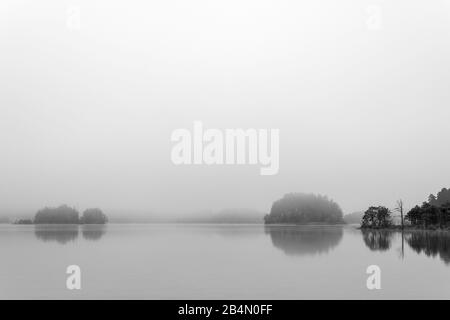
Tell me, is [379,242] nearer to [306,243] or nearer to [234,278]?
[306,243]

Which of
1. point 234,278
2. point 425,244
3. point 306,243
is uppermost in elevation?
point 234,278

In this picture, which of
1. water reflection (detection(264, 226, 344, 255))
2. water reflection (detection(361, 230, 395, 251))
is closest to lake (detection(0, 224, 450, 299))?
water reflection (detection(264, 226, 344, 255))

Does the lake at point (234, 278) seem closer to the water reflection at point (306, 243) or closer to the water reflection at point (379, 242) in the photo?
the water reflection at point (306, 243)

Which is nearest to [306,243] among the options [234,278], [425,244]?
[425,244]

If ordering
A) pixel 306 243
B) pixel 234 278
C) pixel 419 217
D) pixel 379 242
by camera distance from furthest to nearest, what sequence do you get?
1. pixel 419 217
2. pixel 379 242
3. pixel 306 243
4. pixel 234 278

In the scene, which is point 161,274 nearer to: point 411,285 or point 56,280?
point 56,280

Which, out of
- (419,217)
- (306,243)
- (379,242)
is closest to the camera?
(306,243)

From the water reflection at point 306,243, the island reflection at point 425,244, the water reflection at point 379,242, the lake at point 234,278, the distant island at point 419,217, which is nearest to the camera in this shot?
the lake at point 234,278

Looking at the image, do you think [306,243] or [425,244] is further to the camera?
[306,243]

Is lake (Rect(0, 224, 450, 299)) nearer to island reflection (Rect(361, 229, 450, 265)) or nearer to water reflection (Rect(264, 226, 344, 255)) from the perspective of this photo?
island reflection (Rect(361, 229, 450, 265))

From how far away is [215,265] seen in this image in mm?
35938

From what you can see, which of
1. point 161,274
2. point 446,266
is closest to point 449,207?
point 446,266

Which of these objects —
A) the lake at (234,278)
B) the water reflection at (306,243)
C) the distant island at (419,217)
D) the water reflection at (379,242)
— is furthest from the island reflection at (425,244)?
the distant island at (419,217)
